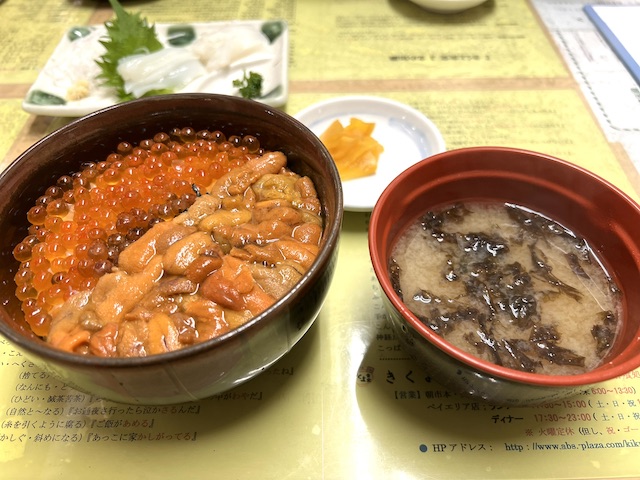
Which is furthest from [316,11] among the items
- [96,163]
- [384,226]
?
[384,226]

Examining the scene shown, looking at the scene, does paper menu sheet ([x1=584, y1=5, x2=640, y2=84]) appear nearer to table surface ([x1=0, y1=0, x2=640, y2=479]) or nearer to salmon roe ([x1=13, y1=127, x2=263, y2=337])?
table surface ([x1=0, y1=0, x2=640, y2=479])

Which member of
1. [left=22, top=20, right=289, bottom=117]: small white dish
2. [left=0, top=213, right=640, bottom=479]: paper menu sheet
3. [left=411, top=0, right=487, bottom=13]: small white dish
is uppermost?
[left=411, top=0, right=487, bottom=13]: small white dish

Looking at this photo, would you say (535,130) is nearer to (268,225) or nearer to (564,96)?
(564,96)

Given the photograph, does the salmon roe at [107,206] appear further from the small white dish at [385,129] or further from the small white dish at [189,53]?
the small white dish at [189,53]

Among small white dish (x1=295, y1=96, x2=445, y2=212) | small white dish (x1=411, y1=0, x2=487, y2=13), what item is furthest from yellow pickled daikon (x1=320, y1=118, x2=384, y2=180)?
small white dish (x1=411, y1=0, x2=487, y2=13)

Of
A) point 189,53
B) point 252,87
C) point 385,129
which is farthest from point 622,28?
point 189,53

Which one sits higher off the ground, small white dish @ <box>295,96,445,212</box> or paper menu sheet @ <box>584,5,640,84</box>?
paper menu sheet @ <box>584,5,640,84</box>
